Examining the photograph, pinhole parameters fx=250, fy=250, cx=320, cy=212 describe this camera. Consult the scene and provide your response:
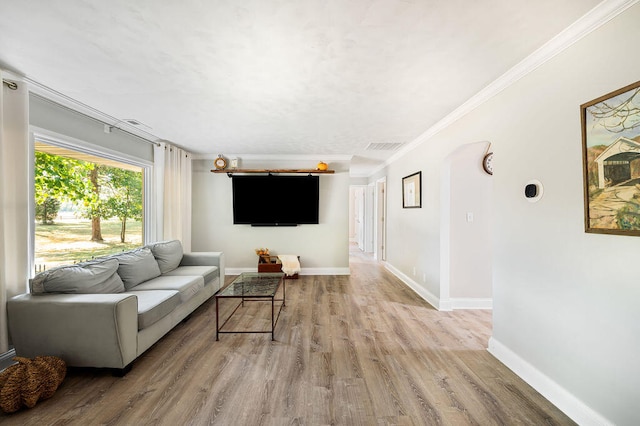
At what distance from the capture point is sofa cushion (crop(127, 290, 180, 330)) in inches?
86.7

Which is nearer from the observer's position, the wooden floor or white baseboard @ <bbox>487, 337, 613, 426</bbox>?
white baseboard @ <bbox>487, 337, 613, 426</bbox>

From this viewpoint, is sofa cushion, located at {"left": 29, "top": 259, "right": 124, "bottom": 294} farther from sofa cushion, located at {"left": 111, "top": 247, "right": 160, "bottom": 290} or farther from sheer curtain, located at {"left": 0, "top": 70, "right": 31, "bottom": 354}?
sheer curtain, located at {"left": 0, "top": 70, "right": 31, "bottom": 354}

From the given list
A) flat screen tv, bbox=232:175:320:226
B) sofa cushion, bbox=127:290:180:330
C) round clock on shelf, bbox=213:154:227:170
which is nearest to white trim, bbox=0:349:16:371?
sofa cushion, bbox=127:290:180:330

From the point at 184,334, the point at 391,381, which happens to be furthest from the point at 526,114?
the point at 184,334

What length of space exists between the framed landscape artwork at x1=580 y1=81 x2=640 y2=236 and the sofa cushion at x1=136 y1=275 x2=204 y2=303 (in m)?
3.54

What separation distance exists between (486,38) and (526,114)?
0.73 metres

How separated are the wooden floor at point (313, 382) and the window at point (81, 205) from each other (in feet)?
5.08

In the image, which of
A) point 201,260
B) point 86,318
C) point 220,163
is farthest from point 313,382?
point 220,163

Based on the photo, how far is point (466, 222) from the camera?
133 inches

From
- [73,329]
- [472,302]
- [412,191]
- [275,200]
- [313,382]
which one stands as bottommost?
[313,382]

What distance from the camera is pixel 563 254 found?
169 cm

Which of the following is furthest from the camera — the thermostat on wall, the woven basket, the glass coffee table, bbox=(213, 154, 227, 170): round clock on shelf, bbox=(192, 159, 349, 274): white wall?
bbox=(192, 159, 349, 274): white wall

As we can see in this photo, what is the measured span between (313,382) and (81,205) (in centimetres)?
336

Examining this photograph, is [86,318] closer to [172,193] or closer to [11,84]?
[11,84]
